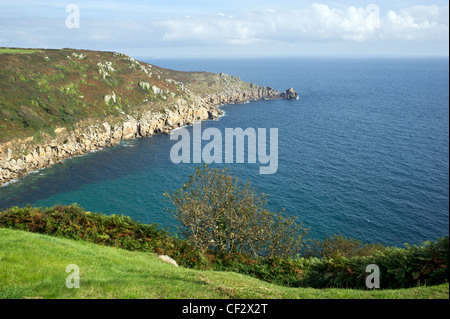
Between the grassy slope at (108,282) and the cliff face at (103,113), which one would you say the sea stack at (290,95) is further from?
the grassy slope at (108,282)

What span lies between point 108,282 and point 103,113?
8128 cm

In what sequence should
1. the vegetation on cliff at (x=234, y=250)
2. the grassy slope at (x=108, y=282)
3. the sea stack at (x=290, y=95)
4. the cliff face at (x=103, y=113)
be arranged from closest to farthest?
the grassy slope at (x=108, y=282) → the vegetation on cliff at (x=234, y=250) → the cliff face at (x=103, y=113) → the sea stack at (x=290, y=95)

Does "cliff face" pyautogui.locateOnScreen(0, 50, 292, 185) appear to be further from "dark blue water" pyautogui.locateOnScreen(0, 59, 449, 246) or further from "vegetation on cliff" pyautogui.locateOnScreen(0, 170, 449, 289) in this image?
"vegetation on cliff" pyautogui.locateOnScreen(0, 170, 449, 289)

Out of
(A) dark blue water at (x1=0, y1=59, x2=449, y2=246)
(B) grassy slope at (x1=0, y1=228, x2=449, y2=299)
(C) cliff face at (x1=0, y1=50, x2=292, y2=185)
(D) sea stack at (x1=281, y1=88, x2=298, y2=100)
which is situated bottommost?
(A) dark blue water at (x1=0, y1=59, x2=449, y2=246)

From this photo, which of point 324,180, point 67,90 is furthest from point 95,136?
point 324,180

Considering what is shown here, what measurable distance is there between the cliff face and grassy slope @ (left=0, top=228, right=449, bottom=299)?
53309 mm

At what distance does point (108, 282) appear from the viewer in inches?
480

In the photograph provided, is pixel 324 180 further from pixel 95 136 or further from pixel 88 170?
pixel 95 136

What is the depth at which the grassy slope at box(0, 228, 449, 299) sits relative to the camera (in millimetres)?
11047

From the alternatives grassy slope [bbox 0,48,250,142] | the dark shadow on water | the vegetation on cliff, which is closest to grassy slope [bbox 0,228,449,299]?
the vegetation on cliff

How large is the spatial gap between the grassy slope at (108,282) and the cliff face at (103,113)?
53309 millimetres

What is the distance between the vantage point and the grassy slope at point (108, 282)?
36.2ft

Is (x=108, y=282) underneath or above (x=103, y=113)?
underneath

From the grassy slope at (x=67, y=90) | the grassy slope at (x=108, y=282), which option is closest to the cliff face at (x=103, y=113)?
the grassy slope at (x=67, y=90)
